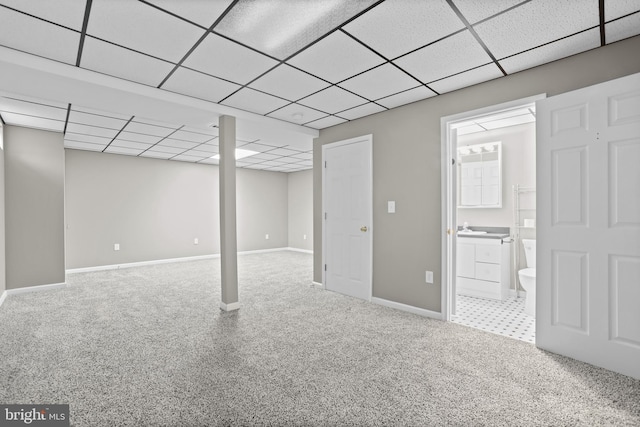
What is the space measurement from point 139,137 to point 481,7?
492 cm

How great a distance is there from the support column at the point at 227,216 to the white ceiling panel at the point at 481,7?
2.66 meters

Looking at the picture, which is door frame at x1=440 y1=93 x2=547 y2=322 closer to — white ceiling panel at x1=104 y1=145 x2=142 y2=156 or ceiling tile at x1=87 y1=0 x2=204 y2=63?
ceiling tile at x1=87 y1=0 x2=204 y2=63

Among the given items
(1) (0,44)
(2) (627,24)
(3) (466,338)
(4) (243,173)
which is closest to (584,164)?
(2) (627,24)

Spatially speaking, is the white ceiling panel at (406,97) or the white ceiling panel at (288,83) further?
the white ceiling panel at (406,97)

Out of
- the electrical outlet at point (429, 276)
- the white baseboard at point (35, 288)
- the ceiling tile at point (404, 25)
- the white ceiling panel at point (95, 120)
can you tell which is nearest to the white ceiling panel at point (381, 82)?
the ceiling tile at point (404, 25)

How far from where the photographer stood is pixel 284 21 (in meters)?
2.05

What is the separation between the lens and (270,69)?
2740 millimetres

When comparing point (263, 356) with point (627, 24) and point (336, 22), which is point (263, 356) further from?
point (627, 24)

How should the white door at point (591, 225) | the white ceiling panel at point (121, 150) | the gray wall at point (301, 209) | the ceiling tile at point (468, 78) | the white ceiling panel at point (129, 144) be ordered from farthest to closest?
the gray wall at point (301, 209) < the white ceiling panel at point (121, 150) < the white ceiling panel at point (129, 144) < the ceiling tile at point (468, 78) < the white door at point (591, 225)

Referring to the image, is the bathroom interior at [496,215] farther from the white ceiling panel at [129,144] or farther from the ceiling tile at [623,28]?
the white ceiling panel at [129,144]

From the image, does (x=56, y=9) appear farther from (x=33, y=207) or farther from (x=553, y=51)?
(x=33, y=207)

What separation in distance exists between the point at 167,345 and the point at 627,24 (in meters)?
4.16

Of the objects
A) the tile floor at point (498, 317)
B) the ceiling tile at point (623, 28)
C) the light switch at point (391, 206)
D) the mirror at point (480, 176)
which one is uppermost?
the ceiling tile at point (623, 28)

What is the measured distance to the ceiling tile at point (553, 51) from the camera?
2250 millimetres
